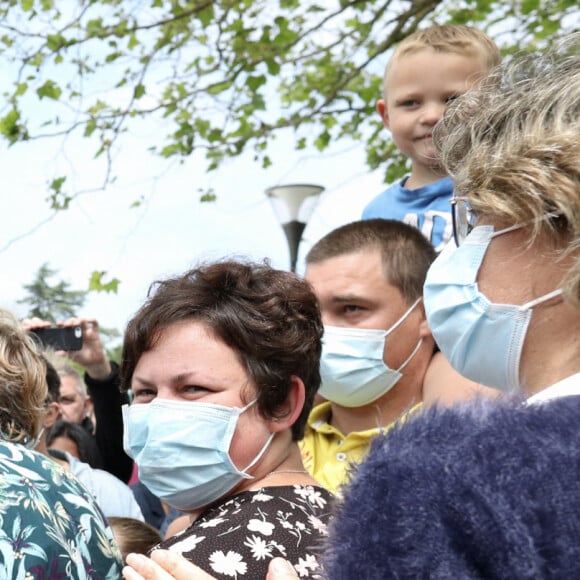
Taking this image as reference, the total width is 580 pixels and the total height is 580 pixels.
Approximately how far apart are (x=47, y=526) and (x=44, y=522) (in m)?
0.01

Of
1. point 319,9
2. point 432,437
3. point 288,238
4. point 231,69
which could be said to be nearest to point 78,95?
point 231,69

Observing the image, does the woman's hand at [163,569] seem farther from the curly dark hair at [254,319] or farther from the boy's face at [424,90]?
the boy's face at [424,90]

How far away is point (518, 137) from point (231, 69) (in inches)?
259

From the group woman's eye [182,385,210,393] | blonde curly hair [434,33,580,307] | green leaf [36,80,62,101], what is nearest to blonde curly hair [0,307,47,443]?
woman's eye [182,385,210,393]

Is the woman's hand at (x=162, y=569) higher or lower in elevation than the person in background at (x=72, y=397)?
higher

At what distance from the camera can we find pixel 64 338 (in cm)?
467

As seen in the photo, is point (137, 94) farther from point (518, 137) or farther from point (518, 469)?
point (518, 469)

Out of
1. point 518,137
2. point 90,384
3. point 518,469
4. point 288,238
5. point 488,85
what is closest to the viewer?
point 518,469

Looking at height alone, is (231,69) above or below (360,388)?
above

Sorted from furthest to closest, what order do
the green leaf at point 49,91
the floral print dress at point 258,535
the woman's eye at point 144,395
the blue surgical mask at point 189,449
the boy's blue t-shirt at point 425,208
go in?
the green leaf at point 49,91
the boy's blue t-shirt at point 425,208
the woman's eye at point 144,395
the blue surgical mask at point 189,449
the floral print dress at point 258,535

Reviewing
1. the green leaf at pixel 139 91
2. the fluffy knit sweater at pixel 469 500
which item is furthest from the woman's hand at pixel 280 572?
the green leaf at pixel 139 91

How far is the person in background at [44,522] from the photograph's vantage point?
1.92 meters

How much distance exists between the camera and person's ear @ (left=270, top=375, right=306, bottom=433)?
7.96 feet

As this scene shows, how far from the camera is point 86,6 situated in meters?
7.53
